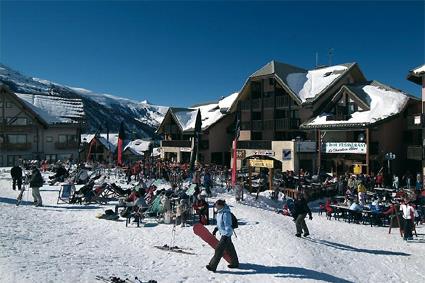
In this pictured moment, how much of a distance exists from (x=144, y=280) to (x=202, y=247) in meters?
3.07

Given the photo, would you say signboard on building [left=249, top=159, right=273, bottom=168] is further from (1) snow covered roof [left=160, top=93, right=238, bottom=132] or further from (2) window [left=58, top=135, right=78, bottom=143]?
(2) window [left=58, top=135, right=78, bottom=143]

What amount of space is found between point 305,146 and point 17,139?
32.9 meters

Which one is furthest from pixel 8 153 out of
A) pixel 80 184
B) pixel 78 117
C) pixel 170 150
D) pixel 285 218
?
pixel 285 218

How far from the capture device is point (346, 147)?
1105 inches

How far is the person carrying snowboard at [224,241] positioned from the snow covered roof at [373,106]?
2079 centimetres

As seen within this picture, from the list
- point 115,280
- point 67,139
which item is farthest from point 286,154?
point 67,139

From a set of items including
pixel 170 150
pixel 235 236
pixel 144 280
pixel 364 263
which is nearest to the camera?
pixel 144 280

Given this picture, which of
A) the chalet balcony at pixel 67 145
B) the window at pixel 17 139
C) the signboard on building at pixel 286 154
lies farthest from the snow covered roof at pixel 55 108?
the signboard on building at pixel 286 154

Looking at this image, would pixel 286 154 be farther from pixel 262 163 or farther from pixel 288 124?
pixel 262 163

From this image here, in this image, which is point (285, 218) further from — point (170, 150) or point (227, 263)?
point (170, 150)

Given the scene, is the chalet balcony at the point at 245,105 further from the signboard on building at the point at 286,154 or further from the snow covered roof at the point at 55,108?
the snow covered roof at the point at 55,108

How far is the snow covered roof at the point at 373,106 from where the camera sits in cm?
2747

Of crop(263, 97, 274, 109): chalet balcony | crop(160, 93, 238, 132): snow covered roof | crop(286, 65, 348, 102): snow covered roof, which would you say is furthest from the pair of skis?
crop(160, 93, 238, 132): snow covered roof

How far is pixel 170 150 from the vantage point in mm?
45906
